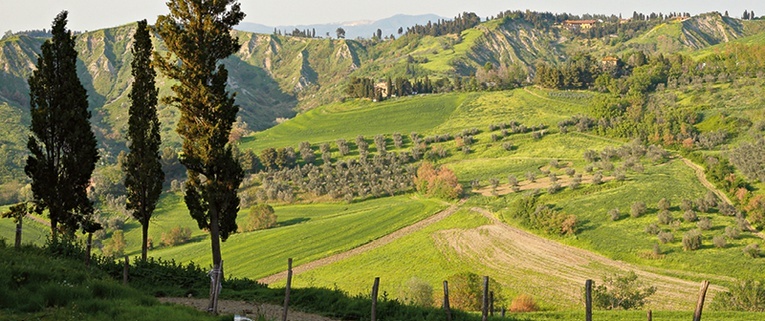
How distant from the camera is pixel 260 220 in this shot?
251ft

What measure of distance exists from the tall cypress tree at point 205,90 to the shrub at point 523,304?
23332 millimetres

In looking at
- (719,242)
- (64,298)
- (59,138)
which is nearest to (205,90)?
(59,138)

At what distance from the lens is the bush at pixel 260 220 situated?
76.3m

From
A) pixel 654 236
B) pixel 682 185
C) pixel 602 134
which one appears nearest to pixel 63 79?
pixel 654 236

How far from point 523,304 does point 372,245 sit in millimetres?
25676

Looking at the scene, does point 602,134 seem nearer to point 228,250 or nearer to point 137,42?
point 228,250

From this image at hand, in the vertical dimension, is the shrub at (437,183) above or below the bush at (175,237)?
above

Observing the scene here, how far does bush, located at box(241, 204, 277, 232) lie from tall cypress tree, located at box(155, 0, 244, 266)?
166 feet

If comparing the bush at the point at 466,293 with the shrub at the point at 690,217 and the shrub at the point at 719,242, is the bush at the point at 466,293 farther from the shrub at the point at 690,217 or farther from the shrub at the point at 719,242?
the shrub at the point at 690,217

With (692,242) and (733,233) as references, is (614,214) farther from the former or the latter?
(733,233)

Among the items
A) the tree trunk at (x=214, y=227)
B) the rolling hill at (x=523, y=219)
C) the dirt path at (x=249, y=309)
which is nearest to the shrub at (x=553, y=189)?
the rolling hill at (x=523, y=219)

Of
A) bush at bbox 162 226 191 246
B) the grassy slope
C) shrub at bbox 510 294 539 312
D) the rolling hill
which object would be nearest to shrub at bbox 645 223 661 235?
the rolling hill

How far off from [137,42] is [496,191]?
5599cm

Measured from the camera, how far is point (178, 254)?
66.2 metres
